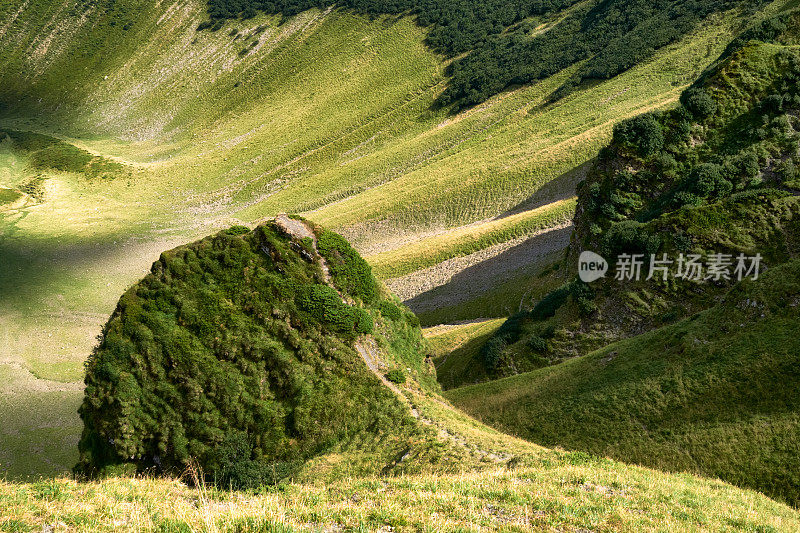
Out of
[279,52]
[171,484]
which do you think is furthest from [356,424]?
[279,52]

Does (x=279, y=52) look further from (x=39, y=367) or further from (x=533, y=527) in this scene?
(x=533, y=527)

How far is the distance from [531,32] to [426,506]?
152325mm

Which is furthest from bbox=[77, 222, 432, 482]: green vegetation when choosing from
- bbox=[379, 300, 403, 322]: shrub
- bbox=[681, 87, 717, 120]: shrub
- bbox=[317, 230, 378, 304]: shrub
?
bbox=[681, 87, 717, 120]: shrub

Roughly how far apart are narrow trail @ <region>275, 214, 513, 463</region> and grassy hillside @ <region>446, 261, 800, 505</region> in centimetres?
524

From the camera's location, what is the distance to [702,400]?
2088 centimetres

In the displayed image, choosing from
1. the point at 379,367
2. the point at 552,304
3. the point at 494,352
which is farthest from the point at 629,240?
the point at 379,367

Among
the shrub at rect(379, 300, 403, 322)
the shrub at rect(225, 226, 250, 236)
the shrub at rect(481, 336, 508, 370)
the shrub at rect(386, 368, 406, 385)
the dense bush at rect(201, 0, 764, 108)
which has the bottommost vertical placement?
the shrub at rect(481, 336, 508, 370)

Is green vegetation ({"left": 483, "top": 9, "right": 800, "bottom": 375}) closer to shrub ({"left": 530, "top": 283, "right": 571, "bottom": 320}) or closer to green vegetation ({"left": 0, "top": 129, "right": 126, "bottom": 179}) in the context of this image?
shrub ({"left": 530, "top": 283, "right": 571, "bottom": 320})

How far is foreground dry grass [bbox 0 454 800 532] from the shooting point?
31.4 feet

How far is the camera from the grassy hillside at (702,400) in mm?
18438

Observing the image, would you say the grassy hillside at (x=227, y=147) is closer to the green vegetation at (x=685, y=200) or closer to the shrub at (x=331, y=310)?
the green vegetation at (x=685, y=200)

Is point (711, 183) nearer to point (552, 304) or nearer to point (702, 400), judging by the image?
point (552, 304)

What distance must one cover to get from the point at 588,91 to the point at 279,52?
10779cm

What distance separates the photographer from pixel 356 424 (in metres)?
24.1
